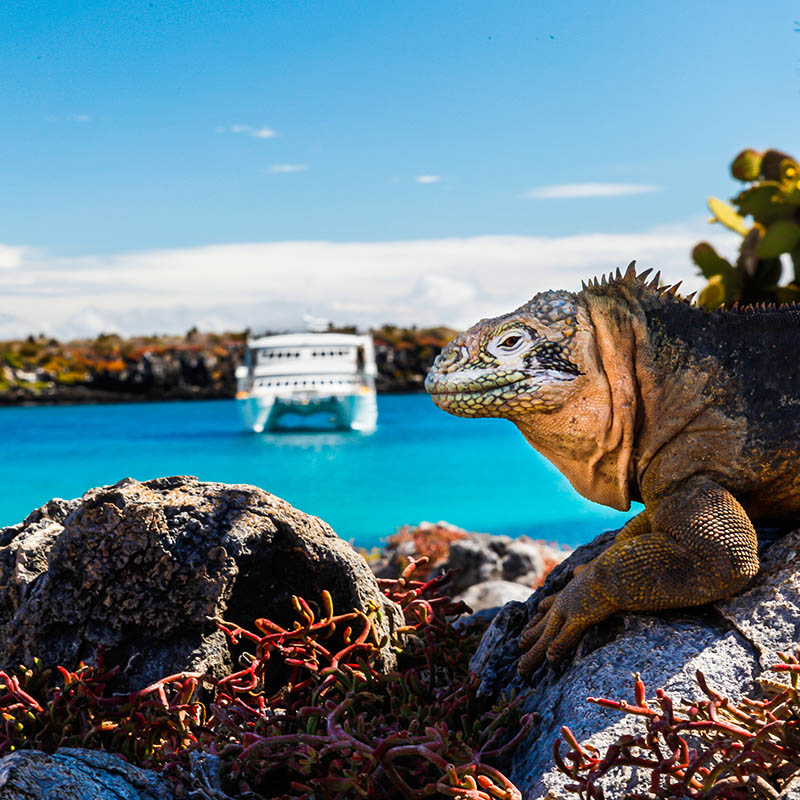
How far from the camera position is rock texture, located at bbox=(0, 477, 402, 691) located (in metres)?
2.61

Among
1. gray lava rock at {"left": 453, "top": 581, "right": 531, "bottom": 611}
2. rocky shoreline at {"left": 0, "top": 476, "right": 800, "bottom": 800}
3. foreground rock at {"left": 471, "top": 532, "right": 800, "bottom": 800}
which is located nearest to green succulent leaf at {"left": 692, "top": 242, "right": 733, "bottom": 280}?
gray lava rock at {"left": 453, "top": 581, "right": 531, "bottom": 611}

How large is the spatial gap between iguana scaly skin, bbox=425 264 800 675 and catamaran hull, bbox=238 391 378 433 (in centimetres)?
4371

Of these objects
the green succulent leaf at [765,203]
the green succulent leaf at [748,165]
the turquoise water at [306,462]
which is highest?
the green succulent leaf at [748,165]

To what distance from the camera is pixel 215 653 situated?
261 cm

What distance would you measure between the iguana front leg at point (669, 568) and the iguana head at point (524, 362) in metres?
0.46

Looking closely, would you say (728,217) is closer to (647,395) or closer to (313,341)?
(647,395)

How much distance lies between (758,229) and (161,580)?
10.2 meters

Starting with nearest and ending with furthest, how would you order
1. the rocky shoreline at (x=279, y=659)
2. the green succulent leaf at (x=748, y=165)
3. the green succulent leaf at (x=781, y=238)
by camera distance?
the rocky shoreline at (x=279, y=659)
the green succulent leaf at (x=781, y=238)
the green succulent leaf at (x=748, y=165)

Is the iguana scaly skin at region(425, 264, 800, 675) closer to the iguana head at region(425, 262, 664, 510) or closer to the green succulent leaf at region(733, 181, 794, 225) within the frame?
the iguana head at region(425, 262, 664, 510)

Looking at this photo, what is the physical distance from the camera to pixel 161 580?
2.62 metres

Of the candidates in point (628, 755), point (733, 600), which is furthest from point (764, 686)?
point (628, 755)

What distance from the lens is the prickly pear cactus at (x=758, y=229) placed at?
408 inches

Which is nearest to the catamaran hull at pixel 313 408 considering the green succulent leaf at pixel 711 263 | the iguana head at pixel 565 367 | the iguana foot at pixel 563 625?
the green succulent leaf at pixel 711 263

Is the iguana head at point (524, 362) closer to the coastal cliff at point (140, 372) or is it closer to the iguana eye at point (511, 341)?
the iguana eye at point (511, 341)
